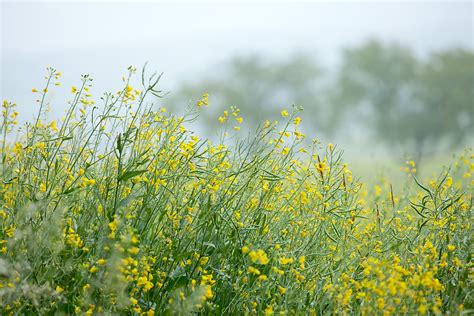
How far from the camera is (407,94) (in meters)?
35.9

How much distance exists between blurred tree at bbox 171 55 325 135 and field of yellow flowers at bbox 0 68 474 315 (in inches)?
1365

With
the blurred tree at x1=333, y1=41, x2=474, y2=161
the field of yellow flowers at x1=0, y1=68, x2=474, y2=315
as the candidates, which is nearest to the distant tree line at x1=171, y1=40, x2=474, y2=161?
the blurred tree at x1=333, y1=41, x2=474, y2=161

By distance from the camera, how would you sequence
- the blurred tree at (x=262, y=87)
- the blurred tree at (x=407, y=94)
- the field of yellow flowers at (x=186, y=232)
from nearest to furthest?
the field of yellow flowers at (x=186, y=232) → the blurred tree at (x=407, y=94) → the blurred tree at (x=262, y=87)

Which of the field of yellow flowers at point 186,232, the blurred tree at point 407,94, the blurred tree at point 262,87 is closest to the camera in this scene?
the field of yellow flowers at point 186,232

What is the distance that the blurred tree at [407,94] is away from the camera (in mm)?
34156

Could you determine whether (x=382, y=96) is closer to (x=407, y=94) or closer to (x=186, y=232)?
(x=407, y=94)

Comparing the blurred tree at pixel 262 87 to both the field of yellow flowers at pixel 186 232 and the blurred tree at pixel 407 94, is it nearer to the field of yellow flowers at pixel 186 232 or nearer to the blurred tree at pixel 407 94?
the blurred tree at pixel 407 94

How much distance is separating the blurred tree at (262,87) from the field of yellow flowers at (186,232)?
3466cm

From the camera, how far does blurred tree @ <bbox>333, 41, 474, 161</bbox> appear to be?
34.2 metres

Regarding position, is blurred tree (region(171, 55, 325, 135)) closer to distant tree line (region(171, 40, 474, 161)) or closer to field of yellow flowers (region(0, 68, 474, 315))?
distant tree line (region(171, 40, 474, 161))

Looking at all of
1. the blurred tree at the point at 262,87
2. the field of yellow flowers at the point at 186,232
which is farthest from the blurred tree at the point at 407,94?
the field of yellow flowers at the point at 186,232

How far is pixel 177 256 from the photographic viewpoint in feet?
9.97

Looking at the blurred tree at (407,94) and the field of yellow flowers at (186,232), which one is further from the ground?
the blurred tree at (407,94)

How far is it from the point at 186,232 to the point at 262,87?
38.9 m
